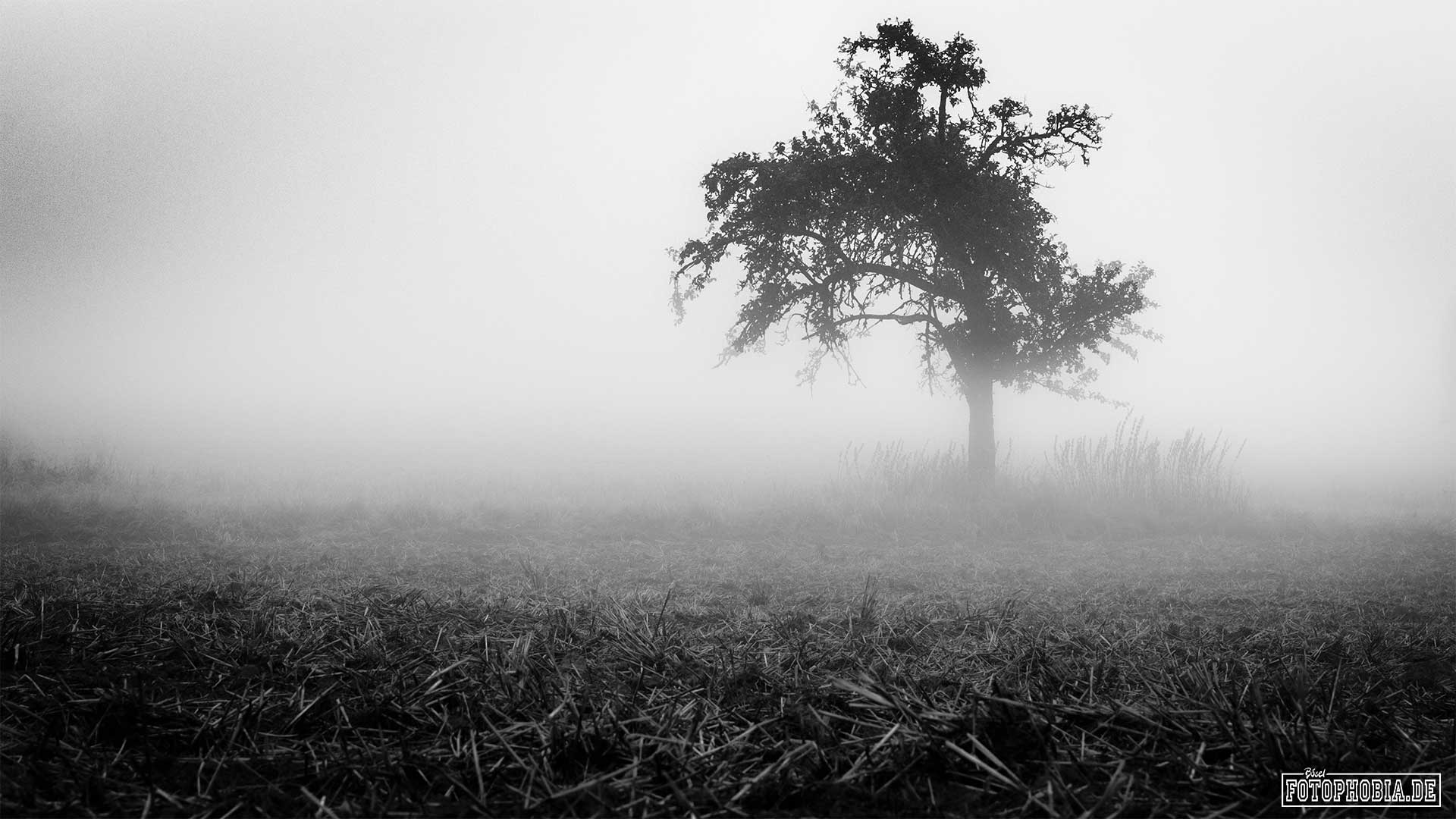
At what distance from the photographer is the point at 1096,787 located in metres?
1.50

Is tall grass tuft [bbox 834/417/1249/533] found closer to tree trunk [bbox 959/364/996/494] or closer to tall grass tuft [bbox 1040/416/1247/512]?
tall grass tuft [bbox 1040/416/1247/512]

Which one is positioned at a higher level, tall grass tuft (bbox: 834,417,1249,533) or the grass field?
tall grass tuft (bbox: 834,417,1249,533)

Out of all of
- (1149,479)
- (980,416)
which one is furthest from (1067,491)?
(980,416)

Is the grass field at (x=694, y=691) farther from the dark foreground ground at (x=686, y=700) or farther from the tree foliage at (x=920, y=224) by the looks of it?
the tree foliage at (x=920, y=224)

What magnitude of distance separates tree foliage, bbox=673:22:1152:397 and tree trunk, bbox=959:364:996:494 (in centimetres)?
6

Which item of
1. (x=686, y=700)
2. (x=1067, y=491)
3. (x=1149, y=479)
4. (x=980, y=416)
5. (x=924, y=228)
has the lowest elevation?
(x=686, y=700)

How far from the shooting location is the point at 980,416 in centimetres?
1341

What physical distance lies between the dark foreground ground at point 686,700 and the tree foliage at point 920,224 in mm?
8746

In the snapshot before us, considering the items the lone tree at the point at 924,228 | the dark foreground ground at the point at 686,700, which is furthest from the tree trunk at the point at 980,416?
the dark foreground ground at the point at 686,700

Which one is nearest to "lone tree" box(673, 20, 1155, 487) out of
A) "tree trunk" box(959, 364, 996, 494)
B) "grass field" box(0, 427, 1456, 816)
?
"tree trunk" box(959, 364, 996, 494)

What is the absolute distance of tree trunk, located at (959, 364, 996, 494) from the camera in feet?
42.8

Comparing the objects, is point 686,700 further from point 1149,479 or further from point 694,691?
point 1149,479

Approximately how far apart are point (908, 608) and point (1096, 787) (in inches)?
→ 95.2

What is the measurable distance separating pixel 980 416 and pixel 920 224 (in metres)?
3.90
